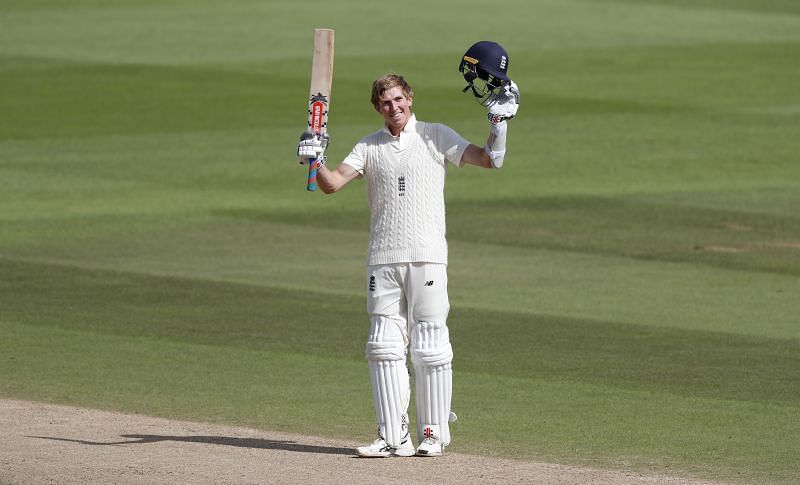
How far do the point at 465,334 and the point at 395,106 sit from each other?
452 cm

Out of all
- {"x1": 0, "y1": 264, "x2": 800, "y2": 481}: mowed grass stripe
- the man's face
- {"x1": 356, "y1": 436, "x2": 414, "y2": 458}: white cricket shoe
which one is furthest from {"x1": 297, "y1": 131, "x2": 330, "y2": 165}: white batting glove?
{"x1": 0, "y1": 264, "x2": 800, "y2": 481}: mowed grass stripe

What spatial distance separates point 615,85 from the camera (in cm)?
3247

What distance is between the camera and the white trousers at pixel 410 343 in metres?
9.41

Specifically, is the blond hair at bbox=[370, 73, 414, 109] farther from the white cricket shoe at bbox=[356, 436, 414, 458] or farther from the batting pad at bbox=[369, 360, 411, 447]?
the white cricket shoe at bbox=[356, 436, 414, 458]

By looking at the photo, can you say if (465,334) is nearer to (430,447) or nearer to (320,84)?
(430,447)

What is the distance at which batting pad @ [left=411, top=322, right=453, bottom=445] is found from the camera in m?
9.40

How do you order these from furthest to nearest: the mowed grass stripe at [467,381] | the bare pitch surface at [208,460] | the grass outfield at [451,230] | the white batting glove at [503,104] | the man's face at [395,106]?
the grass outfield at [451,230], the mowed grass stripe at [467,381], the man's face at [395,106], the white batting glove at [503,104], the bare pitch surface at [208,460]

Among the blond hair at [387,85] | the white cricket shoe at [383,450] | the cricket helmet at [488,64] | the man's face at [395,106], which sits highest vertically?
the cricket helmet at [488,64]

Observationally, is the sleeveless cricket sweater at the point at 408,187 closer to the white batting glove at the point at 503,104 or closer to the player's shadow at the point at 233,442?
the white batting glove at the point at 503,104

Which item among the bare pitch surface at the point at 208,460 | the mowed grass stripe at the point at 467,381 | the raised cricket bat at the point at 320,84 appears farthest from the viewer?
the mowed grass stripe at the point at 467,381

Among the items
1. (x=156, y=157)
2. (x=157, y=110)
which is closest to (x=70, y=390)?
(x=156, y=157)

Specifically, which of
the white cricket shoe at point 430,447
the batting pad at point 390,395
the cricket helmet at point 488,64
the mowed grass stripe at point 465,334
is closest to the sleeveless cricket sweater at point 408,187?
the cricket helmet at point 488,64

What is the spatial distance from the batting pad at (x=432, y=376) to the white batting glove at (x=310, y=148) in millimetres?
1029

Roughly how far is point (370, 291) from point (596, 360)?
11.6 feet
